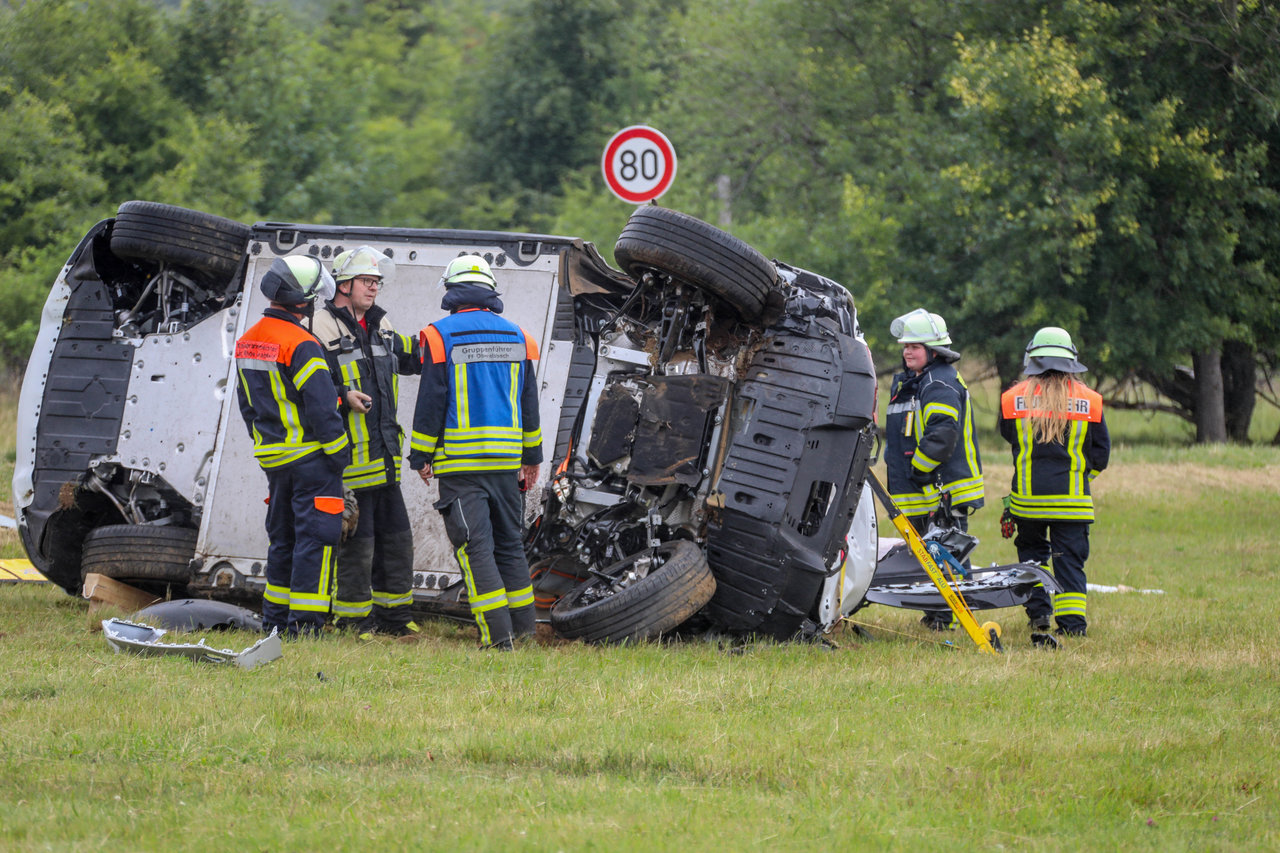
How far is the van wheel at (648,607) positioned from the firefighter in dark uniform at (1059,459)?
2272 mm

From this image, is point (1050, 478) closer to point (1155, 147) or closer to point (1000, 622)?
point (1000, 622)

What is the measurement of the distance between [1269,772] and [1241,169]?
15.8 metres

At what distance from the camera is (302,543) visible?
645 cm

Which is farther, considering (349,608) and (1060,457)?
(1060,457)

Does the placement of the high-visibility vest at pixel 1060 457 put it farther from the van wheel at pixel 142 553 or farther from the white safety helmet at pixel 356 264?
the van wheel at pixel 142 553

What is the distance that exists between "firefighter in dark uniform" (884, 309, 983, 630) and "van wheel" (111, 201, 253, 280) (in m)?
3.83

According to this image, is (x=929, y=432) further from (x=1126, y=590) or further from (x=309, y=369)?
(x=309, y=369)

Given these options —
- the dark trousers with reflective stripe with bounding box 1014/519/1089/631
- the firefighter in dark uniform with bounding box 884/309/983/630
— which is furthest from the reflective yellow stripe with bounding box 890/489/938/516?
the dark trousers with reflective stripe with bounding box 1014/519/1089/631

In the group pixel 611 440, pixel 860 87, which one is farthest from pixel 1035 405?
pixel 860 87

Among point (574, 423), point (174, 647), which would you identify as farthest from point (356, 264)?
point (174, 647)

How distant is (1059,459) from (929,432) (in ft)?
2.41

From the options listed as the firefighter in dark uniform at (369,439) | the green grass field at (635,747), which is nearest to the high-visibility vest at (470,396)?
the firefighter in dark uniform at (369,439)

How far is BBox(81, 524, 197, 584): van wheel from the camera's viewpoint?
7.04 m

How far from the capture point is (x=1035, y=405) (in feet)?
25.1
